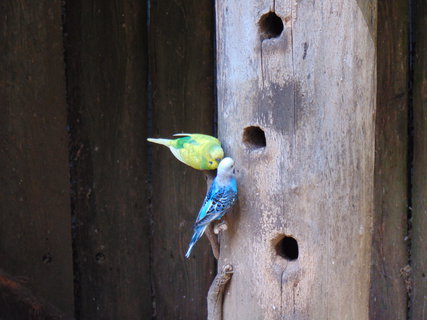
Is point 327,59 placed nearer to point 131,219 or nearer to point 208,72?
point 208,72

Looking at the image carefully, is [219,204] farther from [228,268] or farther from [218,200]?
[228,268]

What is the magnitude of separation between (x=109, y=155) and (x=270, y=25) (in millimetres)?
853

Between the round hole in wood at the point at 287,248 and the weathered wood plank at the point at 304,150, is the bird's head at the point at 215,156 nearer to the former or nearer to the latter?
the weathered wood plank at the point at 304,150

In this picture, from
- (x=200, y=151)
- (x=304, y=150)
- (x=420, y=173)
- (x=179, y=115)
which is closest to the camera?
(x=304, y=150)

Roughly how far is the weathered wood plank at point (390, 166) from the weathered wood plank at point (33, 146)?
928 mm

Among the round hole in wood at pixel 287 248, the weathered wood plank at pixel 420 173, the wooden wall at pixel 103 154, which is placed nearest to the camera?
the round hole in wood at pixel 287 248

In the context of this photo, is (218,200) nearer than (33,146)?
Yes

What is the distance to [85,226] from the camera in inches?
86.1

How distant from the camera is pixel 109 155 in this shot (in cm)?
217

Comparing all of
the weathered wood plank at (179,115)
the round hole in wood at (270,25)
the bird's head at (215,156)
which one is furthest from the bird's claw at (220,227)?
the weathered wood plank at (179,115)

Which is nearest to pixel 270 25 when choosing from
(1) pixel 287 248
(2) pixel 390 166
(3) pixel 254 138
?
(3) pixel 254 138

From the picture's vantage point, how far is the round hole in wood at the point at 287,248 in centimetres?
151

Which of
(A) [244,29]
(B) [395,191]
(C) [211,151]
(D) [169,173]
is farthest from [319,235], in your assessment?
(D) [169,173]

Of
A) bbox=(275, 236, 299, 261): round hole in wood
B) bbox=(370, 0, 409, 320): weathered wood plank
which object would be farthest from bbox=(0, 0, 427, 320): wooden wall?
bbox=(275, 236, 299, 261): round hole in wood
